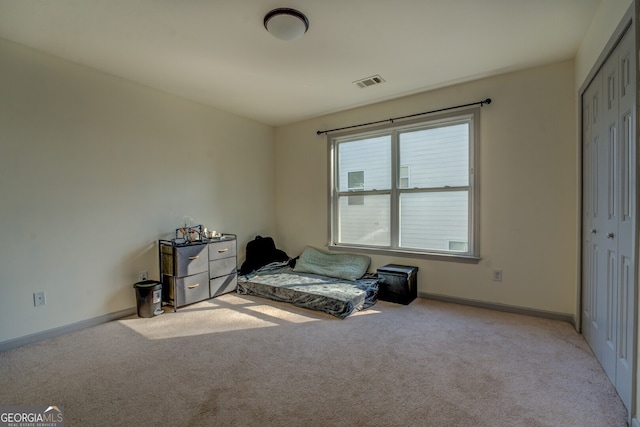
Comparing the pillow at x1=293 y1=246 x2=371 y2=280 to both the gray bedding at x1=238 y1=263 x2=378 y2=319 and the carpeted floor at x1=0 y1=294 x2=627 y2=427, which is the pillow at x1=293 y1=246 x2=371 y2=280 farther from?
the carpeted floor at x1=0 y1=294 x2=627 y2=427

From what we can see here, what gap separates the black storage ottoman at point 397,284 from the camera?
344cm

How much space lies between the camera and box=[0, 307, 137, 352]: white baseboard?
8.07 ft

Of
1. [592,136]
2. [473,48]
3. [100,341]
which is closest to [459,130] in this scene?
[473,48]

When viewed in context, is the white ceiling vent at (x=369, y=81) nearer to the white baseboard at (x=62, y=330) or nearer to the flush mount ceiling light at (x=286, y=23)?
the flush mount ceiling light at (x=286, y=23)

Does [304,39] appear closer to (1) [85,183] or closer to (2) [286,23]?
(2) [286,23]

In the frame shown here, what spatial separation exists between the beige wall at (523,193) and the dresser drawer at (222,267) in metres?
2.42

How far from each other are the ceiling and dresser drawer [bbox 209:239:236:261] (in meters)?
1.86

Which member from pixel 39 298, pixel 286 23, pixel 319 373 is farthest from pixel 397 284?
pixel 39 298

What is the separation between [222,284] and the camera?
3.83 metres

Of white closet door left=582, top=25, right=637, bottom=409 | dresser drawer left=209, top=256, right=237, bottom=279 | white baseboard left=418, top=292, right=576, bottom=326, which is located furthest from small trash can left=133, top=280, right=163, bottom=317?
white closet door left=582, top=25, right=637, bottom=409

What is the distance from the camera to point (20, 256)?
2533mm

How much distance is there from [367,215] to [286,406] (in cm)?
288

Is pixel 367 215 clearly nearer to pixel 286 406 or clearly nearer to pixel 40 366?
pixel 286 406

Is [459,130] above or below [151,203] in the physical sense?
above
